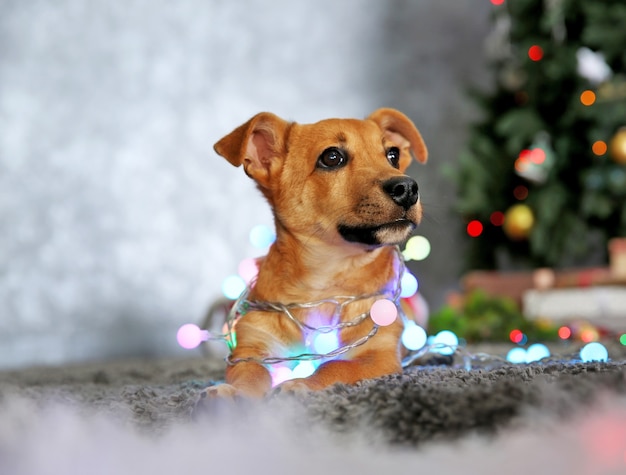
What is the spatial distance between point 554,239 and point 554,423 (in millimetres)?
3322

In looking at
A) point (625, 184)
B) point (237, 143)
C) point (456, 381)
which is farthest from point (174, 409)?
point (625, 184)

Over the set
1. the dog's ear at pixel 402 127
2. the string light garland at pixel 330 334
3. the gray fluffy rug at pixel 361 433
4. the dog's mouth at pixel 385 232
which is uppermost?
the dog's ear at pixel 402 127

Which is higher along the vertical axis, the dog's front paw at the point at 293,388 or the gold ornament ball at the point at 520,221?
the gold ornament ball at the point at 520,221

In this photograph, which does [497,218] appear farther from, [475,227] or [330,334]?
[330,334]

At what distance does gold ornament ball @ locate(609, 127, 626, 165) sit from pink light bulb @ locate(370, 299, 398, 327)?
2.68 metres

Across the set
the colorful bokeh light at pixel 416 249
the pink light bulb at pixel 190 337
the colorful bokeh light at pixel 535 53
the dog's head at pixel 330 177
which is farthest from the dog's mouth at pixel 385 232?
the colorful bokeh light at pixel 535 53

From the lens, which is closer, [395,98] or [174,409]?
[174,409]

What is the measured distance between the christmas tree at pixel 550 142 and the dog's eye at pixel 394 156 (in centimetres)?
238

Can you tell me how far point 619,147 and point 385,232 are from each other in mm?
2699

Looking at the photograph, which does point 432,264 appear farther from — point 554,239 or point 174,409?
point 174,409

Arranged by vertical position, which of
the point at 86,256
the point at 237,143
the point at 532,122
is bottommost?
the point at 237,143

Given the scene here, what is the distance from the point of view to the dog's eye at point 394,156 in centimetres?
176

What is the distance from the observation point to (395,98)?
5.50 m

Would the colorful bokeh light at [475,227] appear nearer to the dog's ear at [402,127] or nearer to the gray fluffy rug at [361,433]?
the dog's ear at [402,127]
